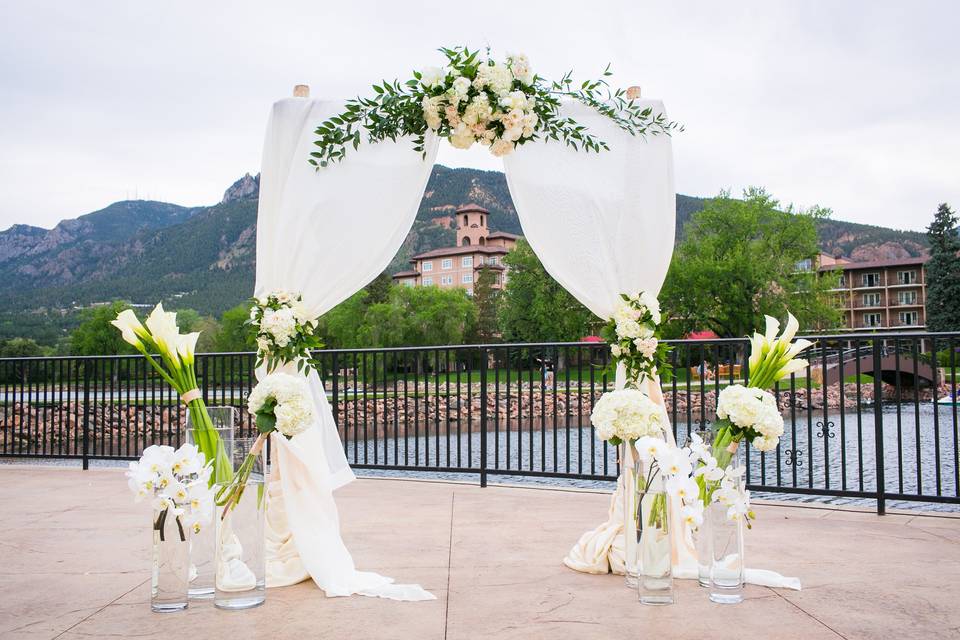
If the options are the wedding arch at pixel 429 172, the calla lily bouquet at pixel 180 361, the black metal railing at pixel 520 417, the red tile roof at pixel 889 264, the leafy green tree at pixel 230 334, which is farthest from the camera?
the red tile roof at pixel 889 264

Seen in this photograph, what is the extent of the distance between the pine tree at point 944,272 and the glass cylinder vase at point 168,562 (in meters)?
56.8

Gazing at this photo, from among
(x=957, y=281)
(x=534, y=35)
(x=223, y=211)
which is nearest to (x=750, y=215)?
(x=957, y=281)

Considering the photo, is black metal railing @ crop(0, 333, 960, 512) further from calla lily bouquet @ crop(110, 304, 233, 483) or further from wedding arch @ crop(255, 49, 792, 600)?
calla lily bouquet @ crop(110, 304, 233, 483)

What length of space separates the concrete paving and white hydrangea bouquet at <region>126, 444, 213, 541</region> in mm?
371

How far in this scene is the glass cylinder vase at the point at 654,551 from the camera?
272 centimetres

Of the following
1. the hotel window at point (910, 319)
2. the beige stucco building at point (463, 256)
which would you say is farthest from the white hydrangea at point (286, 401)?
the hotel window at point (910, 319)

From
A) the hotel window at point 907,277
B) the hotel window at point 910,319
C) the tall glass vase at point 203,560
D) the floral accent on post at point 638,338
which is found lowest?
the tall glass vase at point 203,560

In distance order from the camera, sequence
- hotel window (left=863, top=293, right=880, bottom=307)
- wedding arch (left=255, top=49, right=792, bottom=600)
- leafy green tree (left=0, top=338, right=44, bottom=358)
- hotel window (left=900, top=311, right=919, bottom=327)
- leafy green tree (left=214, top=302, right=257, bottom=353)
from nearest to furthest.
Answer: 1. wedding arch (left=255, top=49, right=792, bottom=600)
2. leafy green tree (left=0, top=338, right=44, bottom=358)
3. leafy green tree (left=214, top=302, right=257, bottom=353)
4. hotel window (left=900, top=311, right=919, bottom=327)
5. hotel window (left=863, top=293, right=880, bottom=307)

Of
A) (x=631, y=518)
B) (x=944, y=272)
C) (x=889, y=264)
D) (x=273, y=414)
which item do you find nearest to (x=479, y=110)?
(x=273, y=414)

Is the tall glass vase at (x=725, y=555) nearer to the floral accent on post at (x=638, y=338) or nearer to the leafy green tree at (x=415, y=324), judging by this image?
the floral accent on post at (x=638, y=338)

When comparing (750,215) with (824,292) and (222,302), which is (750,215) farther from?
(222,302)

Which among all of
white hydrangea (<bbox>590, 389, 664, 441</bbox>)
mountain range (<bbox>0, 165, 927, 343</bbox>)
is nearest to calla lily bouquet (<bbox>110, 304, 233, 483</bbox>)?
white hydrangea (<bbox>590, 389, 664, 441</bbox>)

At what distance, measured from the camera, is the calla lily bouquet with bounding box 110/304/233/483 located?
292 centimetres

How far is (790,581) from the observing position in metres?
2.93
